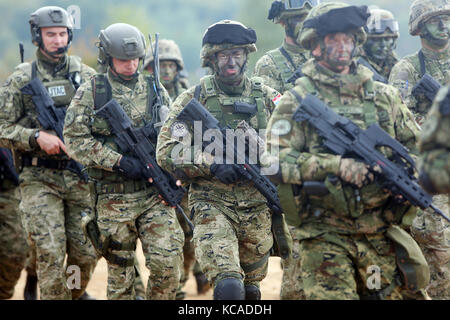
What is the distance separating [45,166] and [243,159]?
2.63 meters

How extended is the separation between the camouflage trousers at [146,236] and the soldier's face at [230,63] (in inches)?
56.5

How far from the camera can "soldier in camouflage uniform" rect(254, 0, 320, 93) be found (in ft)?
26.8

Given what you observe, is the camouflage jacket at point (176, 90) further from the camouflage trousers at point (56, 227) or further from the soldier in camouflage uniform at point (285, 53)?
the camouflage trousers at point (56, 227)

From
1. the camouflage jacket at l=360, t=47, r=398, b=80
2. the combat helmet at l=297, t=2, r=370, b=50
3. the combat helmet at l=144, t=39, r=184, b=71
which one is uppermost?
the combat helmet at l=144, t=39, r=184, b=71

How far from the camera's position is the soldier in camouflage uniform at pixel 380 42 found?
31.1ft

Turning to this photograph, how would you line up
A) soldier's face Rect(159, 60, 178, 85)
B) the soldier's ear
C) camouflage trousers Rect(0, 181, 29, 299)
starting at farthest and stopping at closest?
soldier's face Rect(159, 60, 178, 85)
camouflage trousers Rect(0, 181, 29, 299)
the soldier's ear

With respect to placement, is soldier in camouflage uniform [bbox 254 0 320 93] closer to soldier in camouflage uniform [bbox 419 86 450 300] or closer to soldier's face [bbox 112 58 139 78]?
soldier's face [bbox 112 58 139 78]

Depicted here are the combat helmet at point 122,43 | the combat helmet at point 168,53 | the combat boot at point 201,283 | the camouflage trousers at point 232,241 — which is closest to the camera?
the camouflage trousers at point 232,241

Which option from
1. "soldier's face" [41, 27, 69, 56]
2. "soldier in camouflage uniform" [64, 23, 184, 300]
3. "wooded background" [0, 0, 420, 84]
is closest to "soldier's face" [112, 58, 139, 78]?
"soldier in camouflage uniform" [64, 23, 184, 300]

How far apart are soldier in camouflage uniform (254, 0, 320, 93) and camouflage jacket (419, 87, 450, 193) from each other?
348 cm

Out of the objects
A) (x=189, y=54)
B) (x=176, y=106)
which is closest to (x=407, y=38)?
(x=189, y=54)

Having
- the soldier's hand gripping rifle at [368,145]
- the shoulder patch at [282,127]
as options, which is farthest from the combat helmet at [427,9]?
the shoulder patch at [282,127]
